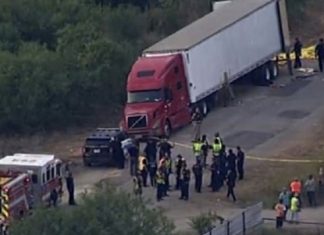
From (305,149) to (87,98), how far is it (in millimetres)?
8300

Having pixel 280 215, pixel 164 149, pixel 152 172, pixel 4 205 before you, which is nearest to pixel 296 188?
pixel 280 215

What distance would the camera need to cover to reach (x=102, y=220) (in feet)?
136

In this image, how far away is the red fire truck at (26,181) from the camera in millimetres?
47219

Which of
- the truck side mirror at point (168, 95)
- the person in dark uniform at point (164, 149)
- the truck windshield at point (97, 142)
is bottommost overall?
the person in dark uniform at point (164, 149)

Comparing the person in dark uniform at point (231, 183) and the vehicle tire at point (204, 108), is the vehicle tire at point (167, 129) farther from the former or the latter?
the person in dark uniform at point (231, 183)

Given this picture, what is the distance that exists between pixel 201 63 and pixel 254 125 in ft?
8.71

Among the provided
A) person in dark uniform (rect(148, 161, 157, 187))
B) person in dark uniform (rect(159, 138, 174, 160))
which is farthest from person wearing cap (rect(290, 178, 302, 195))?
person in dark uniform (rect(159, 138, 174, 160))

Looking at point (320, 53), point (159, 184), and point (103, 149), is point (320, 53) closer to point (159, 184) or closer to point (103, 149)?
point (103, 149)

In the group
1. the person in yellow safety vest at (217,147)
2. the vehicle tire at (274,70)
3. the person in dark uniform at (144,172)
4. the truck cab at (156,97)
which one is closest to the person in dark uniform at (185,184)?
the person in dark uniform at (144,172)

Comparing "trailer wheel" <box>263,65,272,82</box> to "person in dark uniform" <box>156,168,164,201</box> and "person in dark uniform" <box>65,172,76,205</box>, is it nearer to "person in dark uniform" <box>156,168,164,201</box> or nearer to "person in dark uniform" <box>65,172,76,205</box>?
"person in dark uniform" <box>156,168,164,201</box>

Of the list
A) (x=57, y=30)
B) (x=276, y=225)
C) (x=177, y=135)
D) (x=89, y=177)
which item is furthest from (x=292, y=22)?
(x=276, y=225)

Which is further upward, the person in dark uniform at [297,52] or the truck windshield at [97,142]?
Result: the person in dark uniform at [297,52]

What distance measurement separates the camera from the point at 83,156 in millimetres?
53781

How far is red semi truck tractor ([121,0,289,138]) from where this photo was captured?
5591 cm
